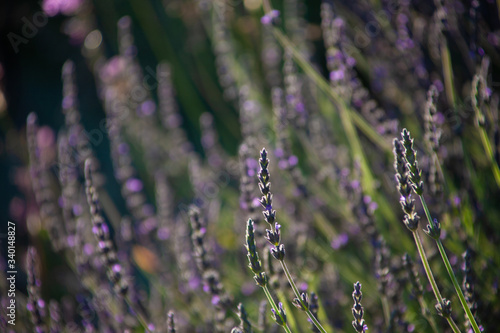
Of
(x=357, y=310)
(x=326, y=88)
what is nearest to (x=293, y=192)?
(x=326, y=88)

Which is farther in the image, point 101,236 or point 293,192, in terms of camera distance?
point 293,192

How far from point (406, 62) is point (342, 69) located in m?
0.27

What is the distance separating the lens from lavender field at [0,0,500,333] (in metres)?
1.00

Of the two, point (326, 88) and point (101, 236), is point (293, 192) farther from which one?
point (101, 236)

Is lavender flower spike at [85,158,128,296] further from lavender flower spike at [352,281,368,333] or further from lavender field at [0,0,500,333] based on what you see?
lavender flower spike at [352,281,368,333]

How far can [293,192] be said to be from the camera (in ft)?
4.65

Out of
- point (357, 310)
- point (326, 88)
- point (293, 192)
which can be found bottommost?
point (293, 192)

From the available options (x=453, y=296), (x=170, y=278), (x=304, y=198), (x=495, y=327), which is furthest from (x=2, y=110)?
(x=495, y=327)

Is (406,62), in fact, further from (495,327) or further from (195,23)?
(195,23)

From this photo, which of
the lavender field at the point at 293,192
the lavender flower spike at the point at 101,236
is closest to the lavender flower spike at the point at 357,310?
the lavender field at the point at 293,192

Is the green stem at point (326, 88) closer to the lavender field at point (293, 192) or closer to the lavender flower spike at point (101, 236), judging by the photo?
the lavender field at point (293, 192)

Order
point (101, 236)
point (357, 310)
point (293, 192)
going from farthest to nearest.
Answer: point (293, 192) → point (101, 236) → point (357, 310)

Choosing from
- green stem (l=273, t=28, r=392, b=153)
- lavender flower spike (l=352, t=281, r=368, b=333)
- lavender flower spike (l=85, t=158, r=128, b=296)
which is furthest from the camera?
green stem (l=273, t=28, r=392, b=153)

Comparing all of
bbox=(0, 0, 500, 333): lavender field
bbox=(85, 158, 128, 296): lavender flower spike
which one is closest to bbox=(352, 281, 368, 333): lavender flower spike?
bbox=(0, 0, 500, 333): lavender field
